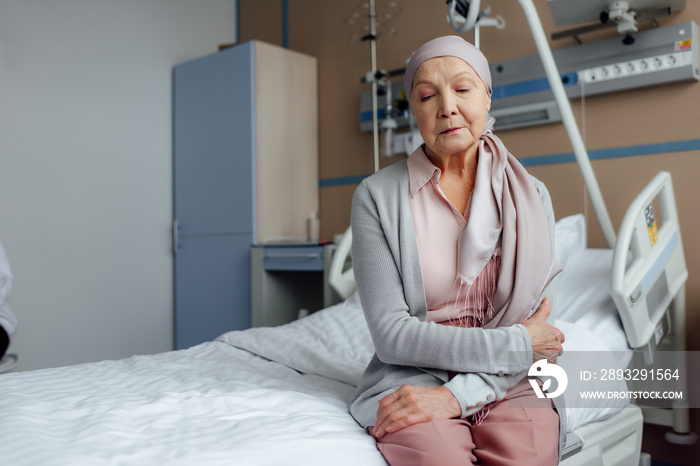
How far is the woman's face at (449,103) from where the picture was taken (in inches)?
52.1

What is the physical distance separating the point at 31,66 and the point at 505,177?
9.88ft

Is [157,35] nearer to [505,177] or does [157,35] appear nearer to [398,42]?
[398,42]

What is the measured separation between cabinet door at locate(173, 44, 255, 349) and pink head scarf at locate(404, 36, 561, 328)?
2.33 m

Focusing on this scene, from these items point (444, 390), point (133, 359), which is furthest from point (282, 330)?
point (444, 390)

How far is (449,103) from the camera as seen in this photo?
51.6 inches

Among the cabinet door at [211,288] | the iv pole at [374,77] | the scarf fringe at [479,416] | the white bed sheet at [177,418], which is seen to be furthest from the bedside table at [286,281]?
the scarf fringe at [479,416]

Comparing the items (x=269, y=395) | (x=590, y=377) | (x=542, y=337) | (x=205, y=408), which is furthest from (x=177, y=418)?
(x=590, y=377)

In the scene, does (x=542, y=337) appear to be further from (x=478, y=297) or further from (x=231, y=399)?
(x=231, y=399)

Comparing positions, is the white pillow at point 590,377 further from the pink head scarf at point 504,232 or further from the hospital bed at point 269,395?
the pink head scarf at point 504,232

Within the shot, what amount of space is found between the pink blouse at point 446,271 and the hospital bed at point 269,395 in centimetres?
32

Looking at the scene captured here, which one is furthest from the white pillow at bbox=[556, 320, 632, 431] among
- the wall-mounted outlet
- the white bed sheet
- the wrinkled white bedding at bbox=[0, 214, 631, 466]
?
the wall-mounted outlet

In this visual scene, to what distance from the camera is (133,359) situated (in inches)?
74.7

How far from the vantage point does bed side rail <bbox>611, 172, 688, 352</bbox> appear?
5.84ft

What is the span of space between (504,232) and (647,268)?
2.75ft
